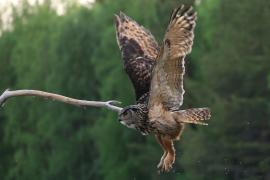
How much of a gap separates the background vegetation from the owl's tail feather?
75.7 ft

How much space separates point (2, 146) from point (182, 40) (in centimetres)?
4937

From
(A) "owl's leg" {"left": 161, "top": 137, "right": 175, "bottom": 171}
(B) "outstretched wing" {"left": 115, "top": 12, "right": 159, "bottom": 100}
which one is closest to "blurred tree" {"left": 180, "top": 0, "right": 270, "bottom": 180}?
(B) "outstretched wing" {"left": 115, "top": 12, "right": 159, "bottom": 100}

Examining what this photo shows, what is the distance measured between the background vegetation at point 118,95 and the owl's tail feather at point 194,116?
75.7 feet

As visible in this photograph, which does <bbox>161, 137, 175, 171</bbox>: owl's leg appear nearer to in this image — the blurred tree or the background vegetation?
the background vegetation

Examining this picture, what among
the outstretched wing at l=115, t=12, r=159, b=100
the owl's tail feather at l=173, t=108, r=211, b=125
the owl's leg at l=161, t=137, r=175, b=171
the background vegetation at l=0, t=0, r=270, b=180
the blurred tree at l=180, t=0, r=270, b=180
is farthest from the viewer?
the background vegetation at l=0, t=0, r=270, b=180

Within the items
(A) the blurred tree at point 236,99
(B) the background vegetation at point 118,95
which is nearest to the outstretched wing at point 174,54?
(B) the background vegetation at point 118,95

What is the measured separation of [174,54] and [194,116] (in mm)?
782

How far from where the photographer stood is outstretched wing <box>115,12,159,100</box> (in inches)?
730

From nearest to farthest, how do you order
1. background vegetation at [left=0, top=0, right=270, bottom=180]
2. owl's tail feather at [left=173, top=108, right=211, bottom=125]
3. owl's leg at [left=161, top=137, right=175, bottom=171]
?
owl's tail feather at [left=173, top=108, right=211, bottom=125]
owl's leg at [left=161, top=137, right=175, bottom=171]
background vegetation at [left=0, top=0, right=270, bottom=180]

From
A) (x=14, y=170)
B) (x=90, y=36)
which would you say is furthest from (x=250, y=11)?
(x=14, y=170)

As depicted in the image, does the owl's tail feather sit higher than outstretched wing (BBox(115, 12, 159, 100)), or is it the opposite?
outstretched wing (BBox(115, 12, 159, 100))

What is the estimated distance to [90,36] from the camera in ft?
180

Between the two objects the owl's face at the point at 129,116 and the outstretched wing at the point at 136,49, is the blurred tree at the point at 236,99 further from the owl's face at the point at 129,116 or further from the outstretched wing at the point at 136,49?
the owl's face at the point at 129,116

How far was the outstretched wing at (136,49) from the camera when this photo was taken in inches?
730
